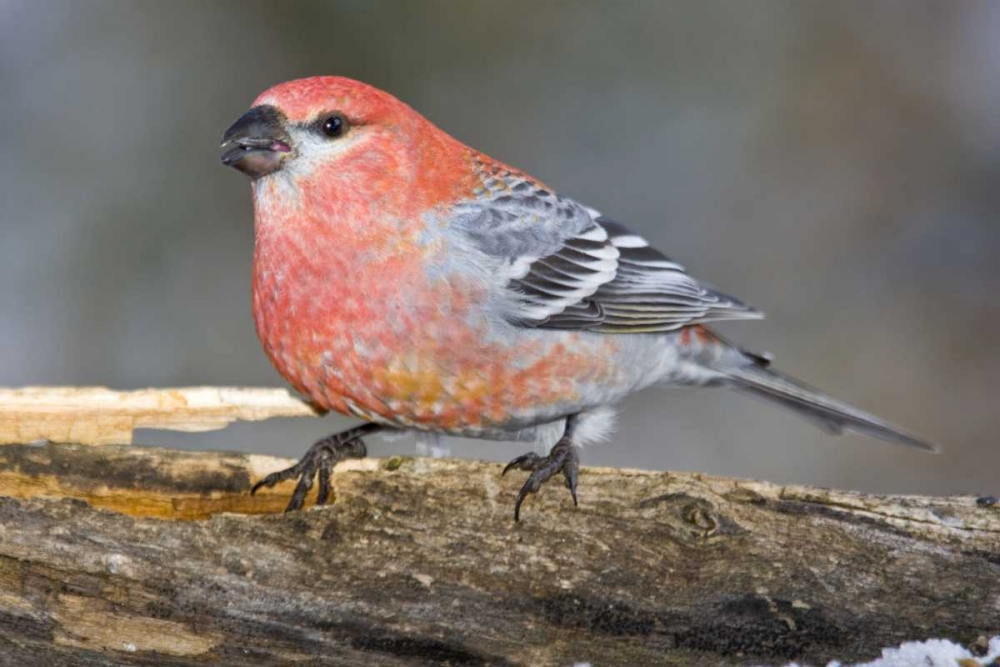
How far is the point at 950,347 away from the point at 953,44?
5.87ft

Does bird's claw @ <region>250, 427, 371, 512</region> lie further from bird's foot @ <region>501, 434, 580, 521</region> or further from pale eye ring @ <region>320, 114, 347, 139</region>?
pale eye ring @ <region>320, 114, 347, 139</region>

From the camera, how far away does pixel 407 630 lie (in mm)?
2594

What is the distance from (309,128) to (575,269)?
1032mm

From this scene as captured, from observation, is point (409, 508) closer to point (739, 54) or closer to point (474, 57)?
point (474, 57)

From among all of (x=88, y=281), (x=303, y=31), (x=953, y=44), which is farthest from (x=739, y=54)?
(x=88, y=281)

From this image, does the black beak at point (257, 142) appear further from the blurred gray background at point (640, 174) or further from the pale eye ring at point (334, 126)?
the blurred gray background at point (640, 174)

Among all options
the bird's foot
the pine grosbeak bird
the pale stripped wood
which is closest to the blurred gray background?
the pale stripped wood

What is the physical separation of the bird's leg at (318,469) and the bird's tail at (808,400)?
1549 mm

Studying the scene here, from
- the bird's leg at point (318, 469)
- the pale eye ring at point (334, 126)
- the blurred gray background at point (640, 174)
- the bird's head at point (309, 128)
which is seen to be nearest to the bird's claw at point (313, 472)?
the bird's leg at point (318, 469)

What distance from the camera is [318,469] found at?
3.03m

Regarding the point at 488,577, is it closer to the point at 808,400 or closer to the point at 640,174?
the point at 808,400

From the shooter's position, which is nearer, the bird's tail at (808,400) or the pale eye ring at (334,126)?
the pale eye ring at (334,126)

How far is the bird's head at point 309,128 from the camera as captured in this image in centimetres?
302

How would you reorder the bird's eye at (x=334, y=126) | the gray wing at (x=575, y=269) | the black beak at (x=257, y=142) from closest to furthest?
the black beak at (x=257, y=142), the bird's eye at (x=334, y=126), the gray wing at (x=575, y=269)
